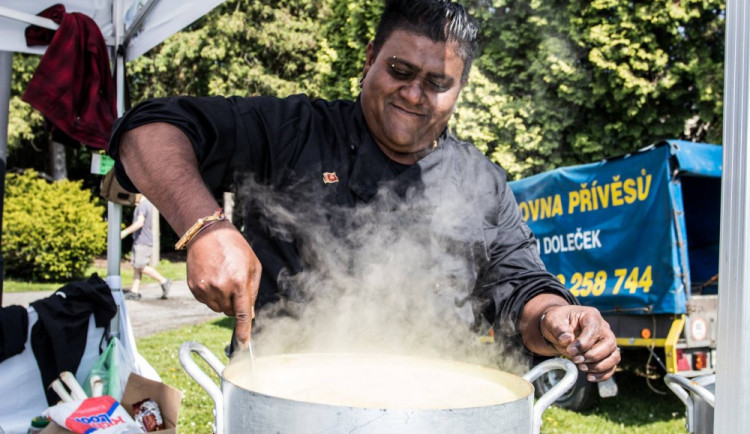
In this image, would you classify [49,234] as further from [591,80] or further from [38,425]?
[591,80]

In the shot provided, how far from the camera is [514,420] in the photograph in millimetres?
1019

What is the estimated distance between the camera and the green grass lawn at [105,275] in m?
10.8

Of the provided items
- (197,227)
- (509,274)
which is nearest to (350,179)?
(509,274)

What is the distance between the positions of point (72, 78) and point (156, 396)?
2.02 m

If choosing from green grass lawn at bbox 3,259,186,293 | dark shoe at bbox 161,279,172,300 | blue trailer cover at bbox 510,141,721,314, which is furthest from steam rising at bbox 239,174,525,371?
dark shoe at bbox 161,279,172,300

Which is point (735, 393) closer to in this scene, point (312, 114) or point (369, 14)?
point (312, 114)

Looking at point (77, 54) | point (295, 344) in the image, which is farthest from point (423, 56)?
point (77, 54)

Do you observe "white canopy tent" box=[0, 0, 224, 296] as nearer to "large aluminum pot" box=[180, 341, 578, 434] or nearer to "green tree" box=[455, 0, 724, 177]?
"large aluminum pot" box=[180, 341, 578, 434]

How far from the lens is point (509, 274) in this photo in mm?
1853

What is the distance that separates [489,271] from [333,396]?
84 cm

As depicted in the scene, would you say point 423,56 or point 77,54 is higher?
point 77,54

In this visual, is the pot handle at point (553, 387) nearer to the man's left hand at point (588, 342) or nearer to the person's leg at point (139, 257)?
the man's left hand at point (588, 342)

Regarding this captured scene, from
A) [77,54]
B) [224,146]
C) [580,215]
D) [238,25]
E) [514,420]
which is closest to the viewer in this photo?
[514,420]

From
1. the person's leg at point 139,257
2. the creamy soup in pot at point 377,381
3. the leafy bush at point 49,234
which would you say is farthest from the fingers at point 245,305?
the leafy bush at point 49,234
